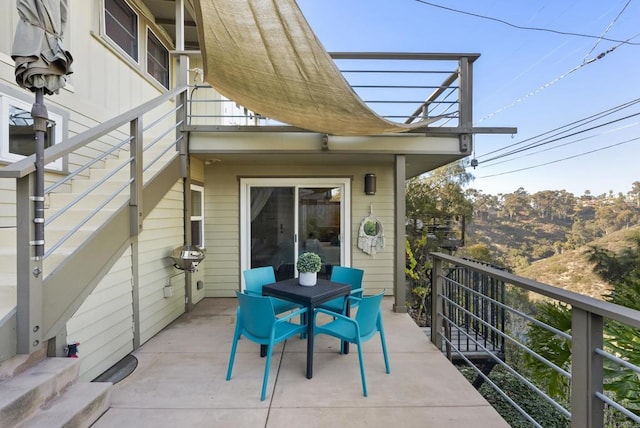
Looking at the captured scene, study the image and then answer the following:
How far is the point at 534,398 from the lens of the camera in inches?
203

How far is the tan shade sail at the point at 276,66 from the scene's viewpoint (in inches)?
81.7

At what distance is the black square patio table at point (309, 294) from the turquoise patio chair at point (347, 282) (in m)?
0.10

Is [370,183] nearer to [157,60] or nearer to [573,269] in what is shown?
[157,60]

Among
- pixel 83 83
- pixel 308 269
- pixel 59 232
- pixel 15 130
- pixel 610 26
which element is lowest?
pixel 308 269

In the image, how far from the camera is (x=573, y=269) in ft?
47.0

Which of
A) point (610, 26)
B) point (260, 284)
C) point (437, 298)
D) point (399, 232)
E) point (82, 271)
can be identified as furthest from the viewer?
point (610, 26)

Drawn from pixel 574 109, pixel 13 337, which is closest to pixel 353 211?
pixel 13 337

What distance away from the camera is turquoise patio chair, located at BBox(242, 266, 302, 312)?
3.21 m

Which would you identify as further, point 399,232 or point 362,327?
point 399,232

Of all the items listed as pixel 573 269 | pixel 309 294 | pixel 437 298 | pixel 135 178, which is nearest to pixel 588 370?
pixel 437 298

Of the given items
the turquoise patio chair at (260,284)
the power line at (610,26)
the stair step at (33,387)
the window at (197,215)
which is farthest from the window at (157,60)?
the power line at (610,26)

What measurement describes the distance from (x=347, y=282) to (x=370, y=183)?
2.15 metres

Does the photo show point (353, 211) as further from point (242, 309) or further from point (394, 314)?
point (242, 309)

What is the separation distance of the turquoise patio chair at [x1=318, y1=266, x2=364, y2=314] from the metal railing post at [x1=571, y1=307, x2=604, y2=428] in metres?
1.85
